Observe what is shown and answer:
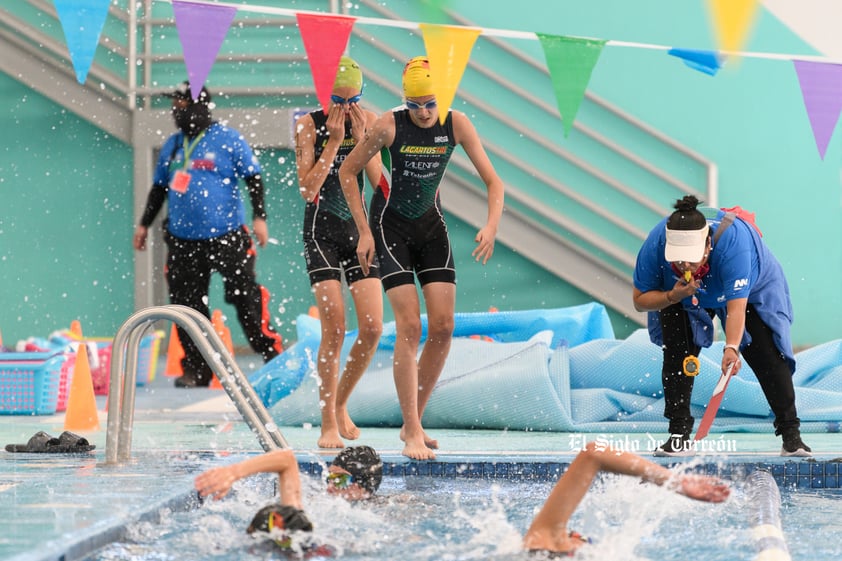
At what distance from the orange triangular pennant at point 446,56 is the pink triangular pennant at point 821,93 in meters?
1.62

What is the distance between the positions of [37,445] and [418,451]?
1.66 m

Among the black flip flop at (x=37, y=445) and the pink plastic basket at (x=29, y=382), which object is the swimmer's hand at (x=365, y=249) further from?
the pink plastic basket at (x=29, y=382)

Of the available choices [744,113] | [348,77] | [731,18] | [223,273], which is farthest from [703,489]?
[744,113]

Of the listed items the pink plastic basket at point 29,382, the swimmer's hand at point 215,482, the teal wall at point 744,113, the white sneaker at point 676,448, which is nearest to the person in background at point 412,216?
the white sneaker at point 676,448

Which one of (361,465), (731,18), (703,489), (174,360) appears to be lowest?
(174,360)

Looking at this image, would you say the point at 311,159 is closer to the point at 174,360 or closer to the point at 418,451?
the point at 418,451

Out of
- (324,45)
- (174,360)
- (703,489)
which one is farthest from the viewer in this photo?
(174,360)

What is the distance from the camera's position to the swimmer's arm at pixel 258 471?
10.0 feet

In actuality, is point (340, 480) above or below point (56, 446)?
above

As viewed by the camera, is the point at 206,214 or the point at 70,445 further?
the point at 206,214

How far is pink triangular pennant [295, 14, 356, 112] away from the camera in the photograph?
5.71 m

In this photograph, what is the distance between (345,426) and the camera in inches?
226

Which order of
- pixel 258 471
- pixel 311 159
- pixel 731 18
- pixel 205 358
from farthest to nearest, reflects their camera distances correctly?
pixel 311 159, pixel 731 18, pixel 205 358, pixel 258 471

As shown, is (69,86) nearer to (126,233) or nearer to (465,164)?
(126,233)
